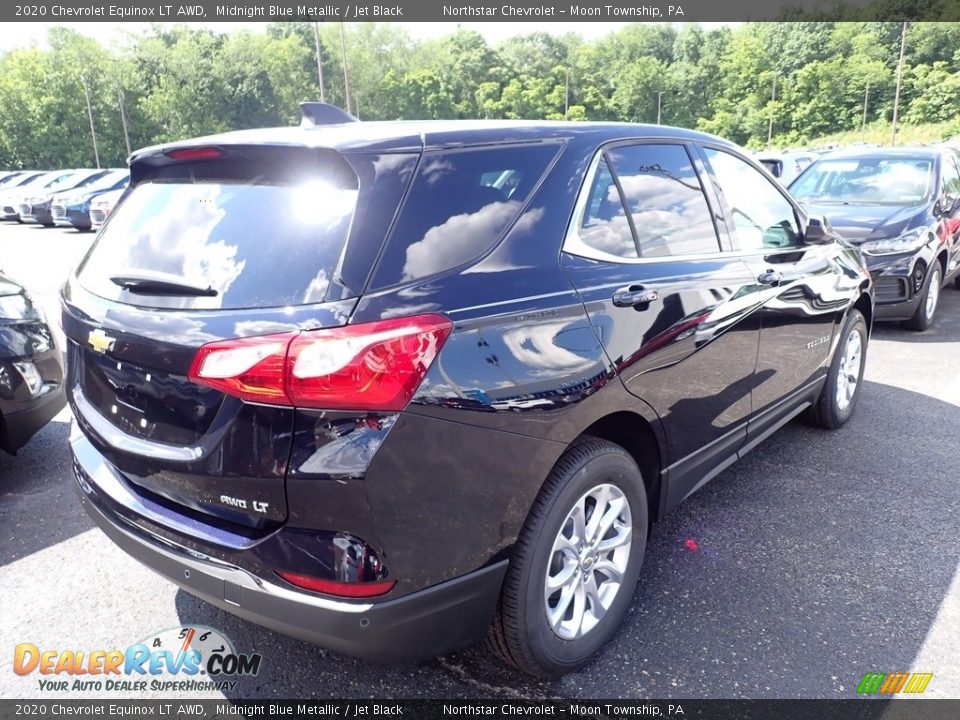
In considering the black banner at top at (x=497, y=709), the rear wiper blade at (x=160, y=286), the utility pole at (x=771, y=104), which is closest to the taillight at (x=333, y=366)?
the rear wiper blade at (x=160, y=286)

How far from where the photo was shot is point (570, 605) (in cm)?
241

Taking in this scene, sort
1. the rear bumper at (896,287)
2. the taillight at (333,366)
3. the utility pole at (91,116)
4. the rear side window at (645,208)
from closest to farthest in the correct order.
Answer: the taillight at (333,366) < the rear side window at (645,208) < the rear bumper at (896,287) < the utility pole at (91,116)

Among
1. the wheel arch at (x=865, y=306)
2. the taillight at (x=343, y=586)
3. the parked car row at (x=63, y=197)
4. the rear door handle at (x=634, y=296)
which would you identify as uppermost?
the rear door handle at (x=634, y=296)

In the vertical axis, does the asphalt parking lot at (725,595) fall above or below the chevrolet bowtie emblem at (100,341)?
below

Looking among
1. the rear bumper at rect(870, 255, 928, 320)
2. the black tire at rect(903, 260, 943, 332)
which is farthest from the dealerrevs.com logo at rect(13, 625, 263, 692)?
the black tire at rect(903, 260, 943, 332)

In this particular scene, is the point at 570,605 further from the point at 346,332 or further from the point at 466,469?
the point at 346,332

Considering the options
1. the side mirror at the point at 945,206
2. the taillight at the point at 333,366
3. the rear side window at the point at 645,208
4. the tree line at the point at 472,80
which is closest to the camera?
the taillight at the point at 333,366

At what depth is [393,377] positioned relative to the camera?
5.80 feet

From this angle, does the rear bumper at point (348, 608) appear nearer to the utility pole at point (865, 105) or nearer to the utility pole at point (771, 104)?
the utility pole at point (865, 105)

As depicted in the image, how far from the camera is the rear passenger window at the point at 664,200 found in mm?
2684

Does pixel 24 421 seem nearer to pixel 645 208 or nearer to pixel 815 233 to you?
pixel 645 208

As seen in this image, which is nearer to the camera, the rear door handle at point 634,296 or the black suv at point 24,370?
the rear door handle at point 634,296

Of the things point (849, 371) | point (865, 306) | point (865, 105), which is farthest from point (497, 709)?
point (865, 105)

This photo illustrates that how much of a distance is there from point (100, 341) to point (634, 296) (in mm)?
1737
